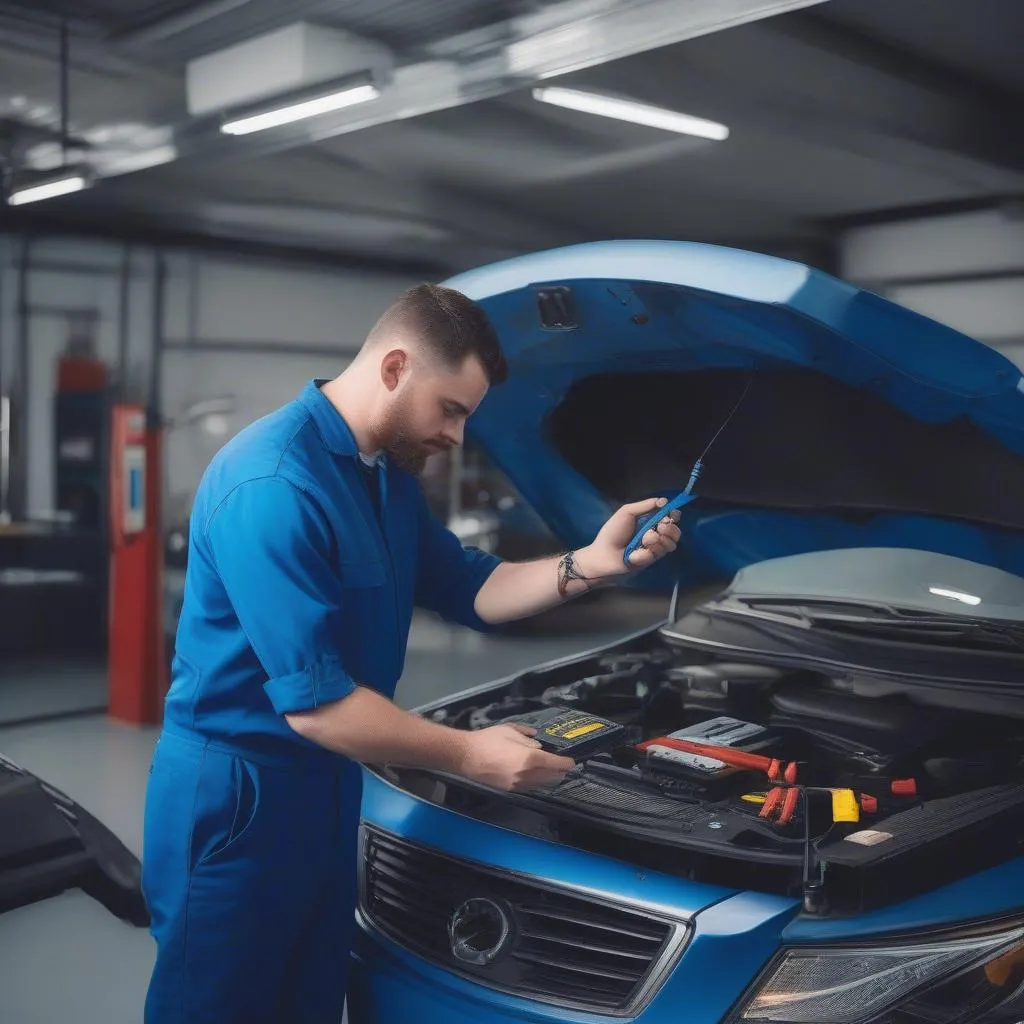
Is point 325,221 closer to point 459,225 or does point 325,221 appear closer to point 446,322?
point 459,225

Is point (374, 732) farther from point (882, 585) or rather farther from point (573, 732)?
point (882, 585)

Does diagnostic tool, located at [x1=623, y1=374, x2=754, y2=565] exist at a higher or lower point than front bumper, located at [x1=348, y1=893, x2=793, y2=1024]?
higher

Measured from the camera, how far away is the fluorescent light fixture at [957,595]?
1.94m

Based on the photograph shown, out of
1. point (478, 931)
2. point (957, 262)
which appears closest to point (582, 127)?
point (957, 262)

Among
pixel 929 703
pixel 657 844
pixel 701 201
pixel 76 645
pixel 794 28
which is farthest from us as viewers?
pixel 76 645

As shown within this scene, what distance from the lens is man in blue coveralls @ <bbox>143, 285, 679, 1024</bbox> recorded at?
139 cm

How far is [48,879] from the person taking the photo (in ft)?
6.29

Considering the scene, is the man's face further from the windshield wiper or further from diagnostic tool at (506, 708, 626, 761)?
the windshield wiper

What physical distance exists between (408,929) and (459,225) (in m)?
5.53

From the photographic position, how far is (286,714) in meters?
1.36

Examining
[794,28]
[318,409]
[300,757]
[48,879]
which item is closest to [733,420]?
[318,409]

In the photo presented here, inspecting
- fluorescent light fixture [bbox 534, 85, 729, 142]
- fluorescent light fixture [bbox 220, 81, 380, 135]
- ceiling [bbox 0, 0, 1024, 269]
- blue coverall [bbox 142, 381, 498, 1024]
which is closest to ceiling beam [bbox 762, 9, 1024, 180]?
ceiling [bbox 0, 0, 1024, 269]

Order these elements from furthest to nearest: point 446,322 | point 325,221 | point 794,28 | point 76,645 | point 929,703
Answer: point 325,221 → point 76,645 → point 794,28 → point 929,703 → point 446,322

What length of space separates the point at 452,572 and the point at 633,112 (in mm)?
4023
